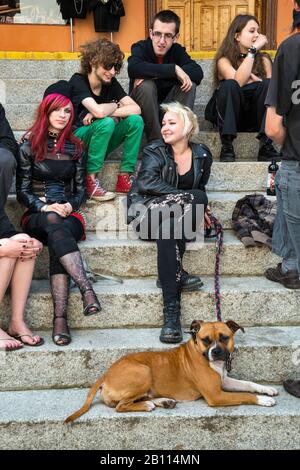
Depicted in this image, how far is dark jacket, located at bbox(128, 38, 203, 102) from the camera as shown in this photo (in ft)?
16.7

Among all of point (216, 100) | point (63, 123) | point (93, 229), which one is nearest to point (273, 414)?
point (93, 229)

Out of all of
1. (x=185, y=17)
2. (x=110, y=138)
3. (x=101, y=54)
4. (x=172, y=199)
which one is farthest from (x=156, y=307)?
(x=185, y=17)

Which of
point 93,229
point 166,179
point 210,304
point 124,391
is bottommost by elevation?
point 124,391

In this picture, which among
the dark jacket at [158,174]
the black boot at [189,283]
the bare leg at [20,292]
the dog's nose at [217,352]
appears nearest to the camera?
the dog's nose at [217,352]

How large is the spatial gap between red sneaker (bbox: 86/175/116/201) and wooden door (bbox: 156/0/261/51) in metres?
4.37

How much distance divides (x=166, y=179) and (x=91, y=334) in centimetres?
116

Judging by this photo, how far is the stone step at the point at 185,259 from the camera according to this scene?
4172mm

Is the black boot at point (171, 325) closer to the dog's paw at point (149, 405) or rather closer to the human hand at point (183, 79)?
the dog's paw at point (149, 405)

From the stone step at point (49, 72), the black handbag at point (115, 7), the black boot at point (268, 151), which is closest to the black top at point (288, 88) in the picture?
the black boot at point (268, 151)

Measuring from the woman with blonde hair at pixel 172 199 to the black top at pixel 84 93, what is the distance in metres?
0.80

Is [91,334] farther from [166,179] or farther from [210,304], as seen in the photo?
[166,179]

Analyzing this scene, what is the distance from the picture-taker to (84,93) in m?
4.75

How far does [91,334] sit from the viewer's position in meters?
3.73

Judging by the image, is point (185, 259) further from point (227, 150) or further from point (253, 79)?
point (253, 79)
